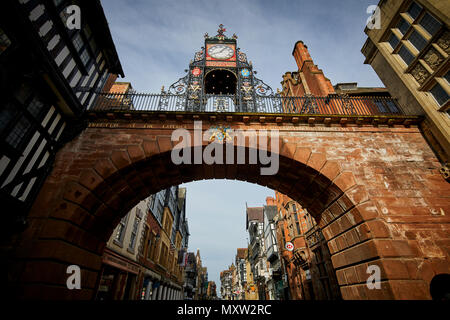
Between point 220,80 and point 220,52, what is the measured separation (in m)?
1.60

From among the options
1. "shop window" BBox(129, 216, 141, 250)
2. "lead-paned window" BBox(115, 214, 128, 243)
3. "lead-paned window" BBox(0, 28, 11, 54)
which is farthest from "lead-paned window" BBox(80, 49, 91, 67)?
"shop window" BBox(129, 216, 141, 250)

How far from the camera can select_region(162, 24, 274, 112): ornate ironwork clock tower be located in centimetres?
927

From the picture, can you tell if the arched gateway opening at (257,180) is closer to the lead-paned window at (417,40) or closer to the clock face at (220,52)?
the lead-paned window at (417,40)

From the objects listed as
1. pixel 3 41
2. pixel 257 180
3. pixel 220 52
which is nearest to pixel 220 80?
pixel 220 52

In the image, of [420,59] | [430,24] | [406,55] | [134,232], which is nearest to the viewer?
[430,24]

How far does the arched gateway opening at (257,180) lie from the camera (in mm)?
5223

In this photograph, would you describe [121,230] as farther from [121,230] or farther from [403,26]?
[403,26]

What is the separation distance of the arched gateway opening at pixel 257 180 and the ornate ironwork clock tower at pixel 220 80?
2092 millimetres

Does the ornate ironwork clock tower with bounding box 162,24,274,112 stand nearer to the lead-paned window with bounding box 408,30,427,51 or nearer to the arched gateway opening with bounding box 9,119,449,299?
the arched gateway opening with bounding box 9,119,449,299

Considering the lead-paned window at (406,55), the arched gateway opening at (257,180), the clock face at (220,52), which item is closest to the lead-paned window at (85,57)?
the arched gateway opening at (257,180)

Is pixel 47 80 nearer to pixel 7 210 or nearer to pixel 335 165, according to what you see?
pixel 7 210

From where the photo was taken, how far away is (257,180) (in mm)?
8828

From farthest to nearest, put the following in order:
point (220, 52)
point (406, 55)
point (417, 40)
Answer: point (220, 52)
point (406, 55)
point (417, 40)

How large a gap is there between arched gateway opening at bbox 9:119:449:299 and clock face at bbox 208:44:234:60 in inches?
236
